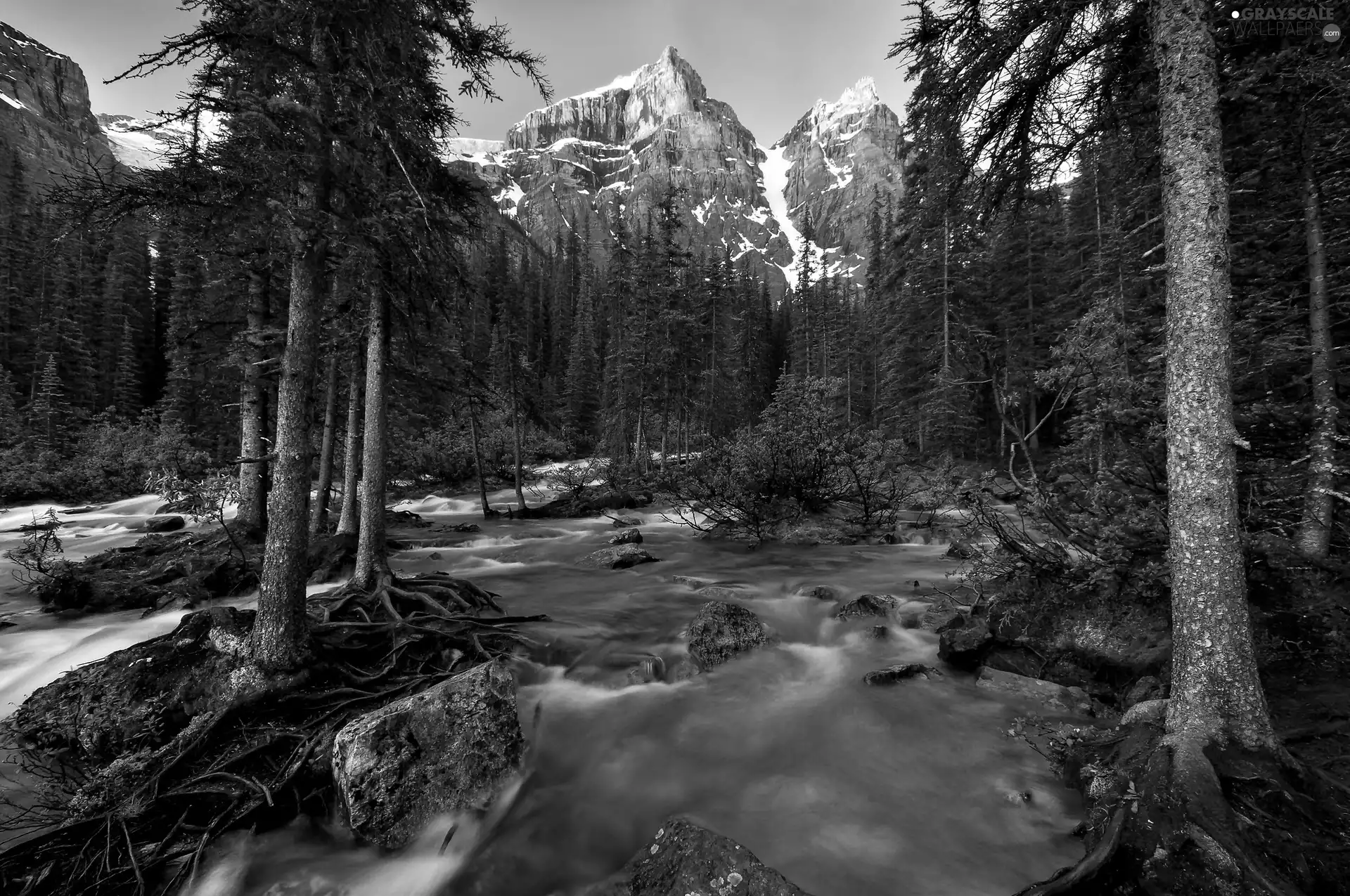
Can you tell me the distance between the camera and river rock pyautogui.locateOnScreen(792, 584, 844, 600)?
34.9ft

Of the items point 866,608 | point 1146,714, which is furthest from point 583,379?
point 1146,714

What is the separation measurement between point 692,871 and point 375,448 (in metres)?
8.35

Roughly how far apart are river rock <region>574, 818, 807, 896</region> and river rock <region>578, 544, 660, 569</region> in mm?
9588

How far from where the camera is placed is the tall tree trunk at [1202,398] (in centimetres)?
379

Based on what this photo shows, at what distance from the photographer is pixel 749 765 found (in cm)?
614

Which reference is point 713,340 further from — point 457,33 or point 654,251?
point 457,33

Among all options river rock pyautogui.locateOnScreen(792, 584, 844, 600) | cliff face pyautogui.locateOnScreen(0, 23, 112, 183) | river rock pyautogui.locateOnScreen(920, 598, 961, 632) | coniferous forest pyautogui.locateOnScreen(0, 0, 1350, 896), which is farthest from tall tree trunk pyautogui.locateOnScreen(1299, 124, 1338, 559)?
cliff face pyautogui.locateOnScreen(0, 23, 112, 183)

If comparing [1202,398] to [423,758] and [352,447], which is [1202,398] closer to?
[423,758]

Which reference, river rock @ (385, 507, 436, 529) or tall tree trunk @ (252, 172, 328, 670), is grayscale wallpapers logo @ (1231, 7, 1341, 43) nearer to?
tall tree trunk @ (252, 172, 328, 670)

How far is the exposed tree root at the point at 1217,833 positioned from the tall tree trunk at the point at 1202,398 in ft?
0.84

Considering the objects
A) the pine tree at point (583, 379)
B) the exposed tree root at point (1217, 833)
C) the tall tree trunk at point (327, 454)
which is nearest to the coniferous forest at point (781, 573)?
the exposed tree root at point (1217, 833)

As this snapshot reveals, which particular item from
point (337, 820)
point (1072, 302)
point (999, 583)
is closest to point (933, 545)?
point (999, 583)

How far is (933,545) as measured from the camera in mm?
15219

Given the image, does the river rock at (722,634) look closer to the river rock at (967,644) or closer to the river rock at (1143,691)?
the river rock at (967,644)
